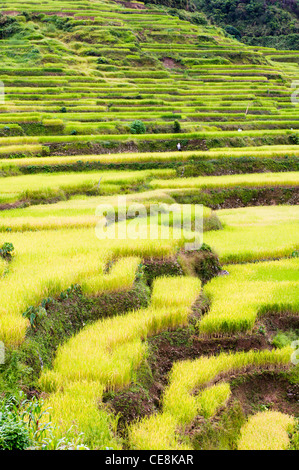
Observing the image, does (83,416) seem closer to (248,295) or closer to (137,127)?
(248,295)

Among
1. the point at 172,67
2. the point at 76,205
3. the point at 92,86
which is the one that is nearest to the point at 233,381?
the point at 76,205

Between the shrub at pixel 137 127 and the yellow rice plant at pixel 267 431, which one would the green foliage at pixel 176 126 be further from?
the yellow rice plant at pixel 267 431

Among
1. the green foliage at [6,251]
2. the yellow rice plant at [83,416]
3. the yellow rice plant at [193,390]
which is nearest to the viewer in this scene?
the yellow rice plant at [83,416]

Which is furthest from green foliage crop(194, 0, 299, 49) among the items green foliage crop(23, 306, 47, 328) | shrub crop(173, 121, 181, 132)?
green foliage crop(23, 306, 47, 328)

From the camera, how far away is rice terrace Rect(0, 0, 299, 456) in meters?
4.03

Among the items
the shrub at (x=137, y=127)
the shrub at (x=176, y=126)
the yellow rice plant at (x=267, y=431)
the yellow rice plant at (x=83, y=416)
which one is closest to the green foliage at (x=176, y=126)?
the shrub at (x=176, y=126)

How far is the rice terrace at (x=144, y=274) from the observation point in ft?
13.2

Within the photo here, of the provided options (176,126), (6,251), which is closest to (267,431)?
(6,251)

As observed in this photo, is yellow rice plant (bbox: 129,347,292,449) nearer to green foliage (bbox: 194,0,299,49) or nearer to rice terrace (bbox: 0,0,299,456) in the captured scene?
rice terrace (bbox: 0,0,299,456)

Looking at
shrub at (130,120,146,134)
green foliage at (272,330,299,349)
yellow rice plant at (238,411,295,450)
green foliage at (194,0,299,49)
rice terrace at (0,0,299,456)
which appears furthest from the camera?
green foliage at (194,0,299,49)

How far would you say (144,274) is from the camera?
7.66 metres

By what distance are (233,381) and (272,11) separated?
7917 cm
